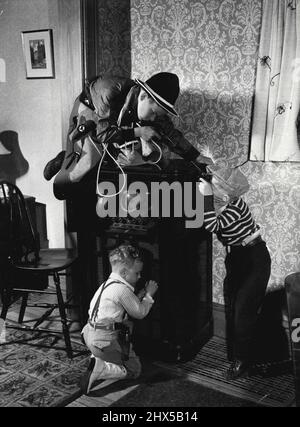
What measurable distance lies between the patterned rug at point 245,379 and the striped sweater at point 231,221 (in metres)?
0.79

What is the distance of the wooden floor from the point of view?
8.99 ft

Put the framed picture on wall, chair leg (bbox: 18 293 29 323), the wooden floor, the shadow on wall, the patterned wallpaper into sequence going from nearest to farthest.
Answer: the wooden floor
the patterned wallpaper
chair leg (bbox: 18 293 29 323)
the framed picture on wall
the shadow on wall

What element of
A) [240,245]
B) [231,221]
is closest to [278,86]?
[231,221]

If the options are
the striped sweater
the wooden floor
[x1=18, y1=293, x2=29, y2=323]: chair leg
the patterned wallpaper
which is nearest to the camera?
the wooden floor

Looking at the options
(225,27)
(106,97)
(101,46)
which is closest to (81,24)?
(101,46)

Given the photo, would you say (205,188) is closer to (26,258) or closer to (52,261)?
(52,261)

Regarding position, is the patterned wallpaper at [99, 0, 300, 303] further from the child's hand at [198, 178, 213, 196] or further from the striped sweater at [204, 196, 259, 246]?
the child's hand at [198, 178, 213, 196]

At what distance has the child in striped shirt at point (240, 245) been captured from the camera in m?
2.92

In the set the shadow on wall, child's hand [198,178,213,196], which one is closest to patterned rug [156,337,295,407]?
child's hand [198,178,213,196]

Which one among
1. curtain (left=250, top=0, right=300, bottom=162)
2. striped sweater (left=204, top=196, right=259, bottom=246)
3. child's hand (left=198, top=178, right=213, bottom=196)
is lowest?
striped sweater (left=204, top=196, right=259, bottom=246)

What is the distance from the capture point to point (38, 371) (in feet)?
10.1

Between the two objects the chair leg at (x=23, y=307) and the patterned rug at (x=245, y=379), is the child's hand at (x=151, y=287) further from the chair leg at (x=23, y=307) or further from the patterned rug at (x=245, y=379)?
the chair leg at (x=23, y=307)

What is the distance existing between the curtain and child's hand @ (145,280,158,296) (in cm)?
102

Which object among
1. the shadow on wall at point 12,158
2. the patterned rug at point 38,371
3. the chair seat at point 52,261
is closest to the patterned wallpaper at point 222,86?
the chair seat at point 52,261
